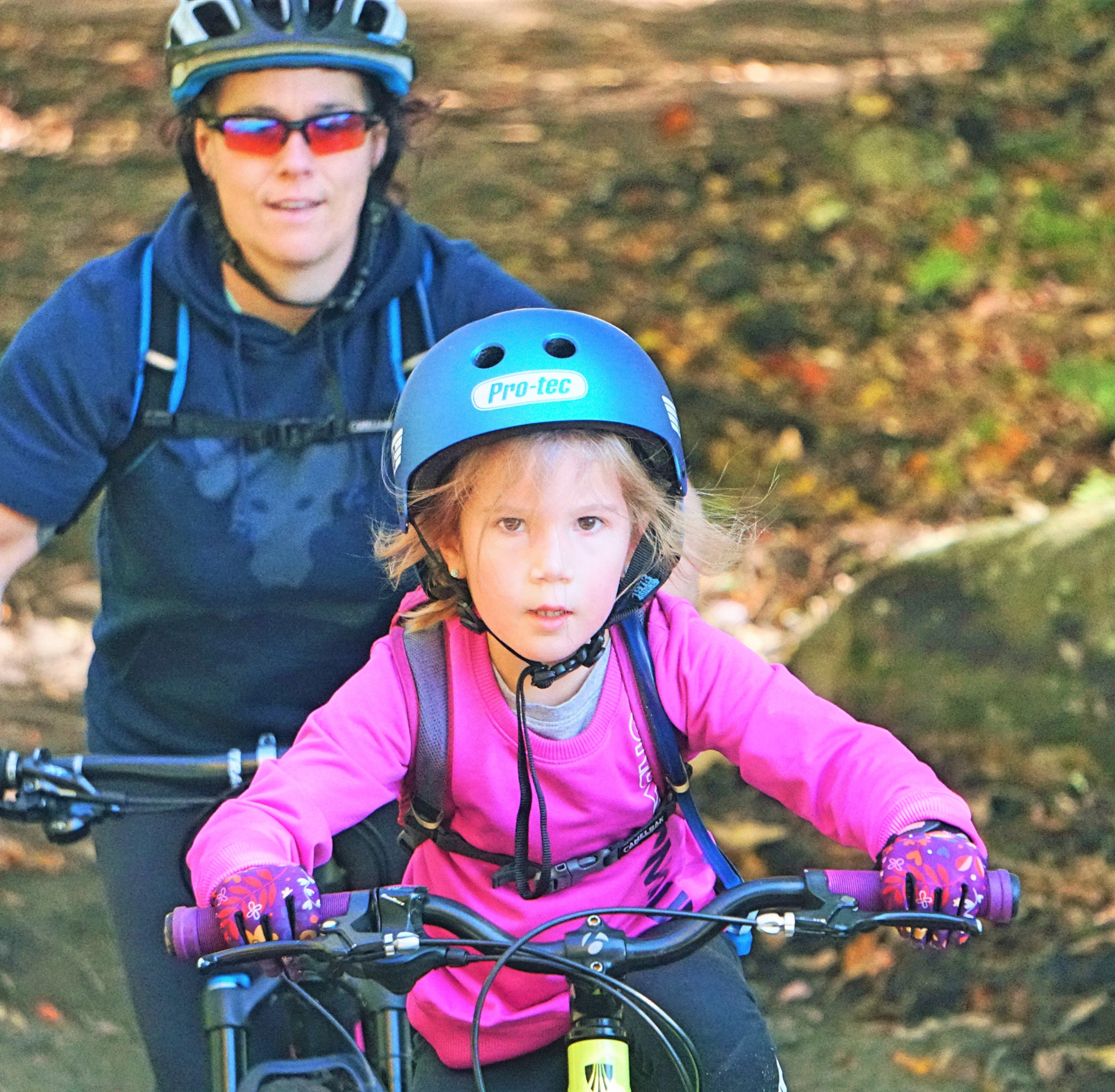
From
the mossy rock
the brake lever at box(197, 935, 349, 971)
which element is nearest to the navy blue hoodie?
the brake lever at box(197, 935, 349, 971)

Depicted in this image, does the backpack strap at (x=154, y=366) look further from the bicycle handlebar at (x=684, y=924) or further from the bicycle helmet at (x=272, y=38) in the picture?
the bicycle handlebar at (x=684, y=924)

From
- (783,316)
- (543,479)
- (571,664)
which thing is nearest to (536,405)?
(543,479)

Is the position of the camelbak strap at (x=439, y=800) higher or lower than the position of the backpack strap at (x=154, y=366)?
lower

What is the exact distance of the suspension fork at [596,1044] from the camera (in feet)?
8.29

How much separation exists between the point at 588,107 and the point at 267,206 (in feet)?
32.2

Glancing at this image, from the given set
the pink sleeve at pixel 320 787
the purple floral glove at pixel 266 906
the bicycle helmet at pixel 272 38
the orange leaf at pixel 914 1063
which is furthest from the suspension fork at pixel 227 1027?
the orange leaf at pixel 914 1063

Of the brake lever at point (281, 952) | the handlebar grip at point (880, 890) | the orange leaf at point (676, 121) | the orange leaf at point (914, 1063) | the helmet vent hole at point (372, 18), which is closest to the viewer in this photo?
the brake lever at point (281, 952)

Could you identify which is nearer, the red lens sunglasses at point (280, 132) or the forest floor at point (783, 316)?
the red lens sunglasses at point (280, 132)

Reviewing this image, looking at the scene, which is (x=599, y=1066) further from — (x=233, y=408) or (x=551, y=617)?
(x=233, y=408)

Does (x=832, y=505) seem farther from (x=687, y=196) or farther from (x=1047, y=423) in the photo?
(x=687, y=196)

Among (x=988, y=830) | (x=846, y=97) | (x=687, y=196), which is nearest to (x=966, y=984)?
(x=988, y=830)

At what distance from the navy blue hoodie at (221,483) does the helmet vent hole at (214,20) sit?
443mm

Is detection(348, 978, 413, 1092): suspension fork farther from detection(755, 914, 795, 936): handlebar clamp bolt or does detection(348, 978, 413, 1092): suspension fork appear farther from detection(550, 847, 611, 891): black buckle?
detection(755, 914, 795, 936): handlebar clamp bolt

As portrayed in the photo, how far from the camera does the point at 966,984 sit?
231 inches
